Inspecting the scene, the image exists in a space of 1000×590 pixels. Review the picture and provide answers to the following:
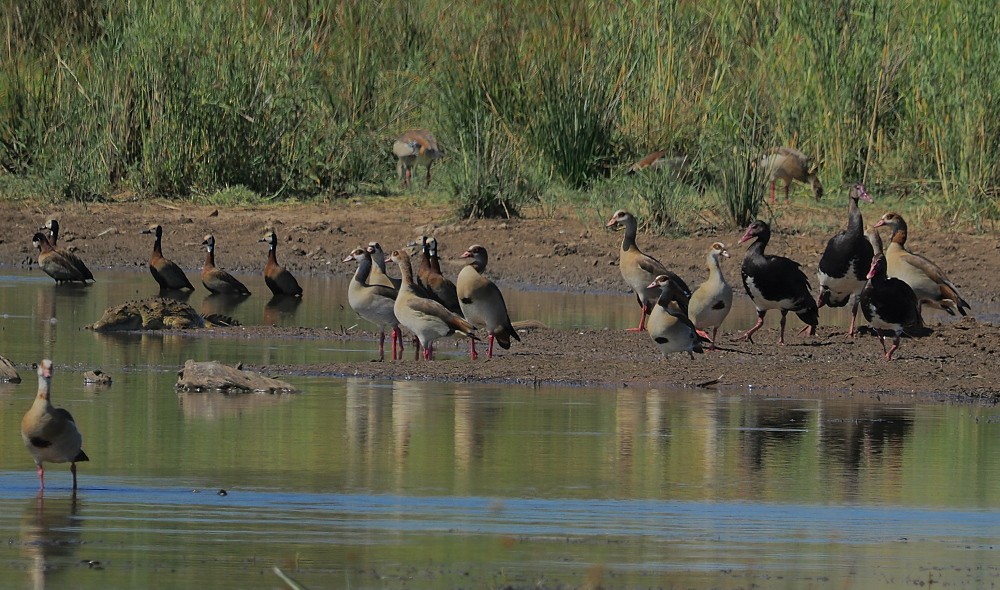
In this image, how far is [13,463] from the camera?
9422 mm

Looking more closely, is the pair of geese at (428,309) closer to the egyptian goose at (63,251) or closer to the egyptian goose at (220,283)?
the egyptian goose at (220,283)

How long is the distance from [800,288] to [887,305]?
125 cm

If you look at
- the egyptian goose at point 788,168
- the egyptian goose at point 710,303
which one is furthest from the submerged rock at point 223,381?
the egyptian goose at point 788,168

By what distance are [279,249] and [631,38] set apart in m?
5.69

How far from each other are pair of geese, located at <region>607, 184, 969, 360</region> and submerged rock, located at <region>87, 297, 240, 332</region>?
12.8 ft

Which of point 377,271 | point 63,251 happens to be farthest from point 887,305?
point 63,251

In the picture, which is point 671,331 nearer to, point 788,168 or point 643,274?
point 643,274

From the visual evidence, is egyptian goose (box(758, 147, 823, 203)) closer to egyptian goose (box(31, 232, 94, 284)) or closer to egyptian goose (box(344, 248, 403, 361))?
egyptian goose (box(31, 232, 94, 284))

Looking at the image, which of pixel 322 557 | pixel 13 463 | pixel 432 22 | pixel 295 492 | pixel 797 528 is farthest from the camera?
pixel 432 22

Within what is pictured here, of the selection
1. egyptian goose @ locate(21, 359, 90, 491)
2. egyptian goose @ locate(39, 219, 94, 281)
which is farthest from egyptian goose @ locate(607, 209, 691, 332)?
egyptian goose @ locate(21, 359, 90, 491)

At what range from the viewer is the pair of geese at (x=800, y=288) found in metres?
14.4

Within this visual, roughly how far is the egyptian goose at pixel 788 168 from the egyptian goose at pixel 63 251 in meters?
7.86

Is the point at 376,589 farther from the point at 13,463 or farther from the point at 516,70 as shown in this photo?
the point at 516,70

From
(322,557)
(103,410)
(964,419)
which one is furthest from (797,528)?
(103,410)
